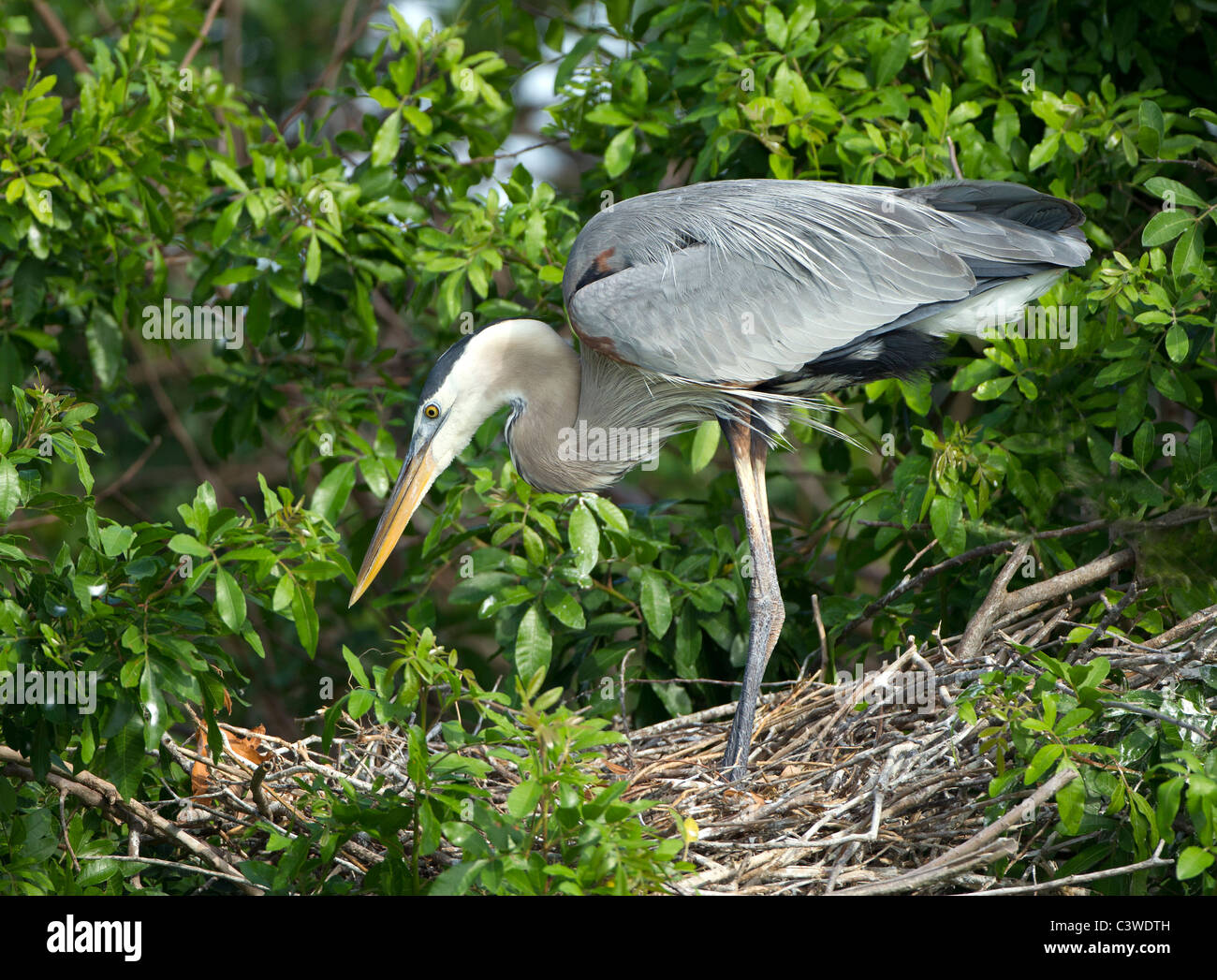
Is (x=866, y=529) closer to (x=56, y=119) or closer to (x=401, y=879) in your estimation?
Answer: (x=401, y=879)

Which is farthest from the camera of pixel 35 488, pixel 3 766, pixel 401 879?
pixel 3 766

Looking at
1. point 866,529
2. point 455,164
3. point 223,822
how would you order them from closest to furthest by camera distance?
point 223,822 < point 866,529 < point 455,164

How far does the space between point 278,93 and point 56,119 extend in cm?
296

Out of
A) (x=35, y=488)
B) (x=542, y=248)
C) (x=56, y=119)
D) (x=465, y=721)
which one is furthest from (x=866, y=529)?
(x=56, y=119)

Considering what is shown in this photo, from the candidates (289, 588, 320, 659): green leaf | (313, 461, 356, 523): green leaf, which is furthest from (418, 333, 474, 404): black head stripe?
(289, 588, 320, 659): green leaf

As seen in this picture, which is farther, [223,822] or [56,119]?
[56,119]

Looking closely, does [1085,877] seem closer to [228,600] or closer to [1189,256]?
[1189,256]

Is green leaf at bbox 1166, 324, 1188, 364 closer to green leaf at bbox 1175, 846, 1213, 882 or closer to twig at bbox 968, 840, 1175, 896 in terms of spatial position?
twig at bbox 968, 840, 1175, 896

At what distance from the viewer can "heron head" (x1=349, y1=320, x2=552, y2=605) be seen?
3.89 meters

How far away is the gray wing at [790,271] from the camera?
3592 mm

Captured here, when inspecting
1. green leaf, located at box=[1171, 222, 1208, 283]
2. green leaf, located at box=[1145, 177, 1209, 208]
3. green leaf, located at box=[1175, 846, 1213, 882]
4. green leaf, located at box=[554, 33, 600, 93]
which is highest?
green leaf, located at box=[554, 33, 600, 93]

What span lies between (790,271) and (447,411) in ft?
3.78

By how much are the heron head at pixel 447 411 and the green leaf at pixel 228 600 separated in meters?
1.06

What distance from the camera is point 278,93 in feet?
22.7
